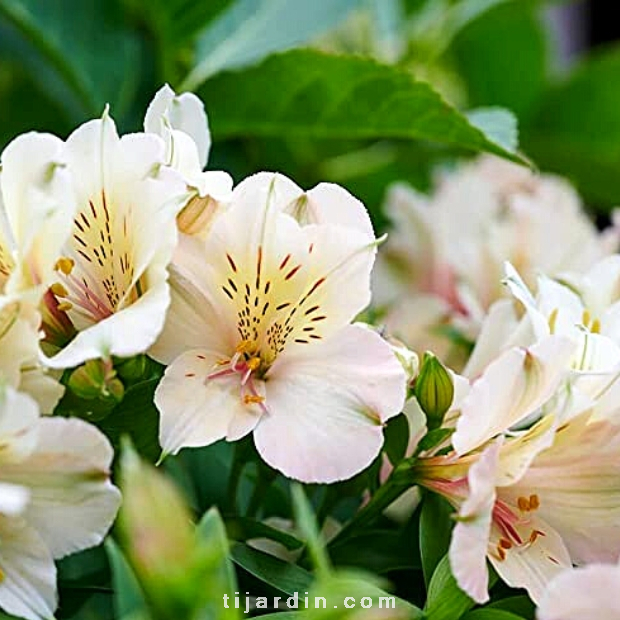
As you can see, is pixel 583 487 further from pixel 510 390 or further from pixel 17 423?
pixel 17 423

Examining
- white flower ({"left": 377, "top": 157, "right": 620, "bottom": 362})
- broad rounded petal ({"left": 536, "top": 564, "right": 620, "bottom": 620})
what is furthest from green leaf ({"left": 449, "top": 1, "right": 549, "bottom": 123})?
broad rounded petal ({"left": 536, "top": 564, "right": 620, "bottom": 620})

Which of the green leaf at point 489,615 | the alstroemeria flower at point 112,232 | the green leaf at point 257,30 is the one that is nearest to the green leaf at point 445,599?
the green leaf at point 489,615

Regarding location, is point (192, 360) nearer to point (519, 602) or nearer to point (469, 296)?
point (519, 602)

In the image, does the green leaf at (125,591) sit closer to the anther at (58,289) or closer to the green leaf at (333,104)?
the anther at (58,289)

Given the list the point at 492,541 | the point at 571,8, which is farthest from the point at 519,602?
the point at 571,8

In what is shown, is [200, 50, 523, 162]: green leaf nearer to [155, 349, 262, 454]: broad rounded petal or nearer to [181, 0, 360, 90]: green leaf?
[181, 0, 360, 90]: green leaf
